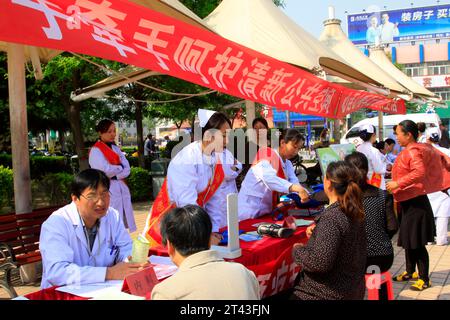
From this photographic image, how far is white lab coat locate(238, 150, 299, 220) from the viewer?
394 centimetres

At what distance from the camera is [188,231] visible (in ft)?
6.02

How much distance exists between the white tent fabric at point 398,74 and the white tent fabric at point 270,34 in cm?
781

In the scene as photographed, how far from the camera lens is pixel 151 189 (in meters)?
11.8

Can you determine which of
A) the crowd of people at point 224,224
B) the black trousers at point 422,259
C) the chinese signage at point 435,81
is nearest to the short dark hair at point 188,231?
the crowd of people at point 224,224

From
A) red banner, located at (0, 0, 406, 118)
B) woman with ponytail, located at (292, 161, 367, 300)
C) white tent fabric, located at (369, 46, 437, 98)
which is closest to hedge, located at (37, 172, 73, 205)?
red banner, located at (0, 0, 406, 118)

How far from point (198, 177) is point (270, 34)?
2908mm

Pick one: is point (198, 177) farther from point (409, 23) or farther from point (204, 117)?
point (409, 23)

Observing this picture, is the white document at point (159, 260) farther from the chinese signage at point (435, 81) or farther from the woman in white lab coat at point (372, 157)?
the chinese signage at point (435, 81)

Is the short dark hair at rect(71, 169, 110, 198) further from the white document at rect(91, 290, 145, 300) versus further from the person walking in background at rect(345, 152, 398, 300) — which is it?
the person walking in background at rect(345, 152, 398, 300)
